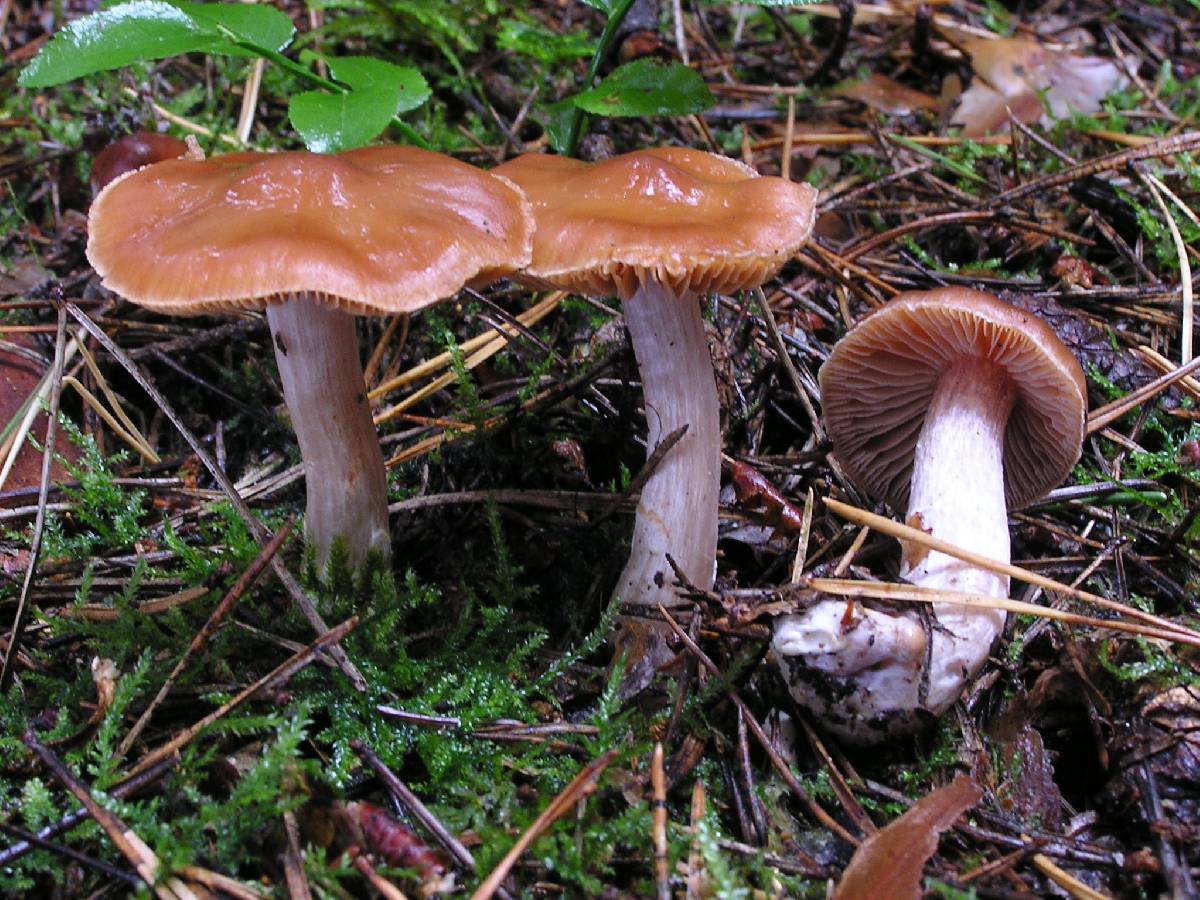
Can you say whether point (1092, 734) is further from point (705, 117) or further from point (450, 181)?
point (705, 117)

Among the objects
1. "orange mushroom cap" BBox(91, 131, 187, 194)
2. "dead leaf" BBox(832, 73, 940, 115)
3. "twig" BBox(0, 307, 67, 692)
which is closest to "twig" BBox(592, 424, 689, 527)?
"twig" BBox(0, 307, 67, 692)

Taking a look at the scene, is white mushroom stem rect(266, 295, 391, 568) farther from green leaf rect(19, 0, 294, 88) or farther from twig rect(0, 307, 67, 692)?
green leaf rect(19, 0, 294, 88)

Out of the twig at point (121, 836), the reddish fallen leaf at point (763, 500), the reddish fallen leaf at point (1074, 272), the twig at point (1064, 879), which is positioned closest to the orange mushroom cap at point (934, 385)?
the reddish fallen leaf at point (763, 500)

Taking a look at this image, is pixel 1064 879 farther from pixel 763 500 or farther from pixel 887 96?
pixel 887 96

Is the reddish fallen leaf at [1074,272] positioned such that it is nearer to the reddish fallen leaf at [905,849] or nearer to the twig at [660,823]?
the reddish fallen leaf at [905,849]

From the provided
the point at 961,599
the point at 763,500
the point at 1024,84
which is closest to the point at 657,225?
the point at 763,500

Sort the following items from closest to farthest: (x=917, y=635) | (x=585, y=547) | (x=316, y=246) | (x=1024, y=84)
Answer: (x=316, y=246) → (x=917, y=635) → (x=585, y=547) → (x=1024, y=84)
